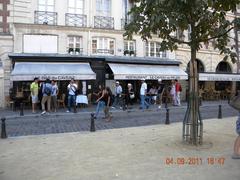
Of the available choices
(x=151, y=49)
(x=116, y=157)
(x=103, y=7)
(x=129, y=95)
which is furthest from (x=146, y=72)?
(x=116, y=157)

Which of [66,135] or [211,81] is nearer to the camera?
[66,135]

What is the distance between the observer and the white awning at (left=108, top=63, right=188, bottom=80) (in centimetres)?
1844

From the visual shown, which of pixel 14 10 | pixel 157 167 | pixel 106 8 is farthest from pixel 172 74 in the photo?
pixel 157 167

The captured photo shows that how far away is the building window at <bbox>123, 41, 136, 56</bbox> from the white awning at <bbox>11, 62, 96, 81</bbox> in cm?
333

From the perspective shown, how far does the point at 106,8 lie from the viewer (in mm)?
A: 20141

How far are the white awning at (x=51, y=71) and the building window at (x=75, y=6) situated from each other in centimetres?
345

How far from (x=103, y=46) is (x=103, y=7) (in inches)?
102

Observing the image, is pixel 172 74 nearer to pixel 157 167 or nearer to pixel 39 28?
pixel 39 28

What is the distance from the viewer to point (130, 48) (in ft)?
68.5

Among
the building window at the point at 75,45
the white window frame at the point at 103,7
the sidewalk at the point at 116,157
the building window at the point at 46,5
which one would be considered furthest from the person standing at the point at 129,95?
the sidewalk at the point at 116,157

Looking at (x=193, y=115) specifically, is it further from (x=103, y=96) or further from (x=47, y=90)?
(x=47, y=90)

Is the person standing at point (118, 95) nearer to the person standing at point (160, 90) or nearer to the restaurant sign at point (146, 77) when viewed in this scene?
the restaurant sign at point (146, 77)

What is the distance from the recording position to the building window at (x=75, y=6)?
1894cm

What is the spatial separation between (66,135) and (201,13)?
472 cm
